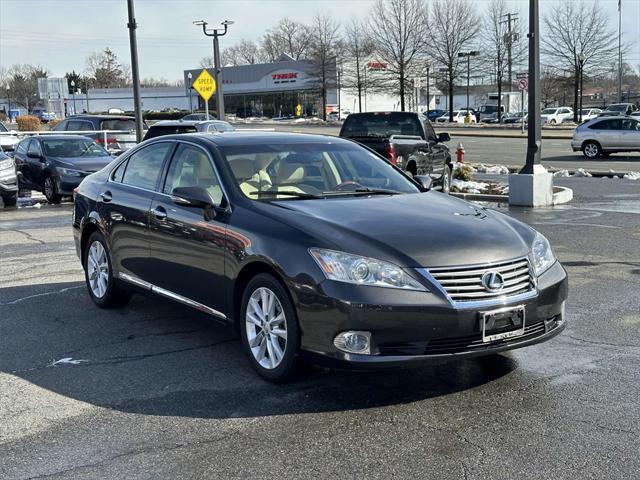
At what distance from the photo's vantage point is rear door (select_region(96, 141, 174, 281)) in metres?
6.43

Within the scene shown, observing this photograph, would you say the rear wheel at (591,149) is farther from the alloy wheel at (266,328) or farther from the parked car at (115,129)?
the alloy wheel at (266,328)

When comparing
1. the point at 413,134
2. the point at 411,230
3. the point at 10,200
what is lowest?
the point at 10,200

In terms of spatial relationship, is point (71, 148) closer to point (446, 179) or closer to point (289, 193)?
point (446, 179)

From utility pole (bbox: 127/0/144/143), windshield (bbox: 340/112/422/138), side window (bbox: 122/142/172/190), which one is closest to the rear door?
side window (bbox: 122/142/172/190)

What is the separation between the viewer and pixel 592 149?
27547 mm

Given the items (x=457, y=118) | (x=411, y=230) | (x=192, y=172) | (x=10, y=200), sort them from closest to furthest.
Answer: (x=411, y=230), (x=192, y=172), (x=10, y=200), (x=457, y=118)

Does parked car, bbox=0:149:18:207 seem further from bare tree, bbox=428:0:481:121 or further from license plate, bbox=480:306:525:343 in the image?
bare tree, bbox=428:0:481:121

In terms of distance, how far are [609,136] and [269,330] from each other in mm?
24612

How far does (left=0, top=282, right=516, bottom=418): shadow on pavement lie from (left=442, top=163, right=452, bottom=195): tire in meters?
10.1

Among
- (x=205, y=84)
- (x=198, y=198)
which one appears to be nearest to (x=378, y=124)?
(x=198, y=198)

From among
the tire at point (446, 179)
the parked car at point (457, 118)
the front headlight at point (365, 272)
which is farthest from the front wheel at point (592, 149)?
the parked car at point (457, 118)

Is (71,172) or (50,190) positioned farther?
(50,190)

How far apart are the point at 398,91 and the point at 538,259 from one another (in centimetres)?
6165

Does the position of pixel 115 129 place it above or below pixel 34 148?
above
